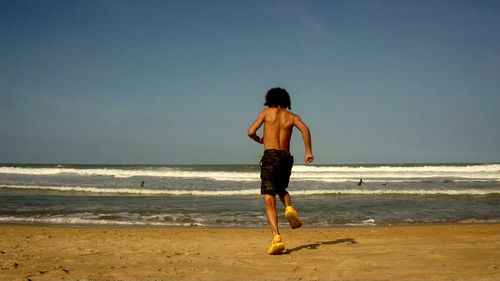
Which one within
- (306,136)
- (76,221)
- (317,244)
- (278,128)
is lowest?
(76,221)

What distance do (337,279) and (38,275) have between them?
2.80m

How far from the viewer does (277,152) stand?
16.3 feet

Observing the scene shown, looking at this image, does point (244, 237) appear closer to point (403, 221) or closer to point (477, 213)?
point (403, 221)

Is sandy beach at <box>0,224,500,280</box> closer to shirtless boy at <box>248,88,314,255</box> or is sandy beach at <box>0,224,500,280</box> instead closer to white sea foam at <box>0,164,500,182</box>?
shirtless boy at <box>248,88,314,255</box>

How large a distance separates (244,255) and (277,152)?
4.41ft

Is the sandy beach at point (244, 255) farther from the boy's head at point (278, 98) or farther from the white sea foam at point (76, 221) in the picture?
the boy's head at point (278, 98)

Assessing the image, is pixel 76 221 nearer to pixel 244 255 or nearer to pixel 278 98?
pixel 244 255

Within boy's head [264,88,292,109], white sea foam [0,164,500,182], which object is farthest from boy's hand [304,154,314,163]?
white sea foam [0,164,500,182]

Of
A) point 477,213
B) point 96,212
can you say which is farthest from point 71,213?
point 477,213

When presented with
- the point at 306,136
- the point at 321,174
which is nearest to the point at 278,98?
the point at 306,136

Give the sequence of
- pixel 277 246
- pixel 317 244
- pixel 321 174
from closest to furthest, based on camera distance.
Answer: pixel 277 246, pixel 317 244, pixel 321 174

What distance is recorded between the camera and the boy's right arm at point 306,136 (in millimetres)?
4945

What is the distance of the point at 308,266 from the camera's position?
4246 millimetres

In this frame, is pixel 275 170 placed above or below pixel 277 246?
above
